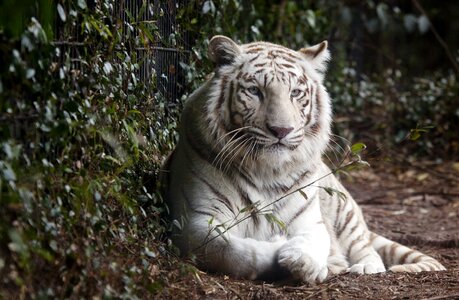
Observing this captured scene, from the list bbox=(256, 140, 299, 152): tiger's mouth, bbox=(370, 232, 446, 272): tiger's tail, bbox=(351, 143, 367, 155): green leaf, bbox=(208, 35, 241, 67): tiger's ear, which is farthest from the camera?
bbox=(370, 232, 446, 272): tiger's tail

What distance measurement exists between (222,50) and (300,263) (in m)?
1.29

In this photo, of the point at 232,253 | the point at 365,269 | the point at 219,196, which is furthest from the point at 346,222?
the point at 232,253

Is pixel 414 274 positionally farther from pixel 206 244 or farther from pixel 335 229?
pixel 206 244

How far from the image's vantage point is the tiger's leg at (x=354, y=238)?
4.92 meters

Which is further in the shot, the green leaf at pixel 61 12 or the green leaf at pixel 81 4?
the green leaf at pixel 81 4

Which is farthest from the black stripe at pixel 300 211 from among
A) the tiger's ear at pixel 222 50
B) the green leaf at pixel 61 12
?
the green leaf at pixel 61 12

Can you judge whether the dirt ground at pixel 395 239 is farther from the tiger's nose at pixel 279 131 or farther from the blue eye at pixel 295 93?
the blue eye at pixel 295 93

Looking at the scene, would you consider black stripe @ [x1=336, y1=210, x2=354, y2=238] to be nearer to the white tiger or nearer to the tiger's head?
the white tiger

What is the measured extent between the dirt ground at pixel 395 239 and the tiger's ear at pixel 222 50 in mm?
1216

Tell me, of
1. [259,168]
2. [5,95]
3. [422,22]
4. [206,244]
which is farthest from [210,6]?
[422,22]

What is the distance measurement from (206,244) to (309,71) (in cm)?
123

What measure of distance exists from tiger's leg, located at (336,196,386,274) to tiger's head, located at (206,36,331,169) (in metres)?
0.87

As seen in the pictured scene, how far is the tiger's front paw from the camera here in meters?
3.87

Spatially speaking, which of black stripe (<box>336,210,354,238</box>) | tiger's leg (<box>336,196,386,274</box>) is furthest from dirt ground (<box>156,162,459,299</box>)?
black stripe (<box>336,210,354,238</box>)
